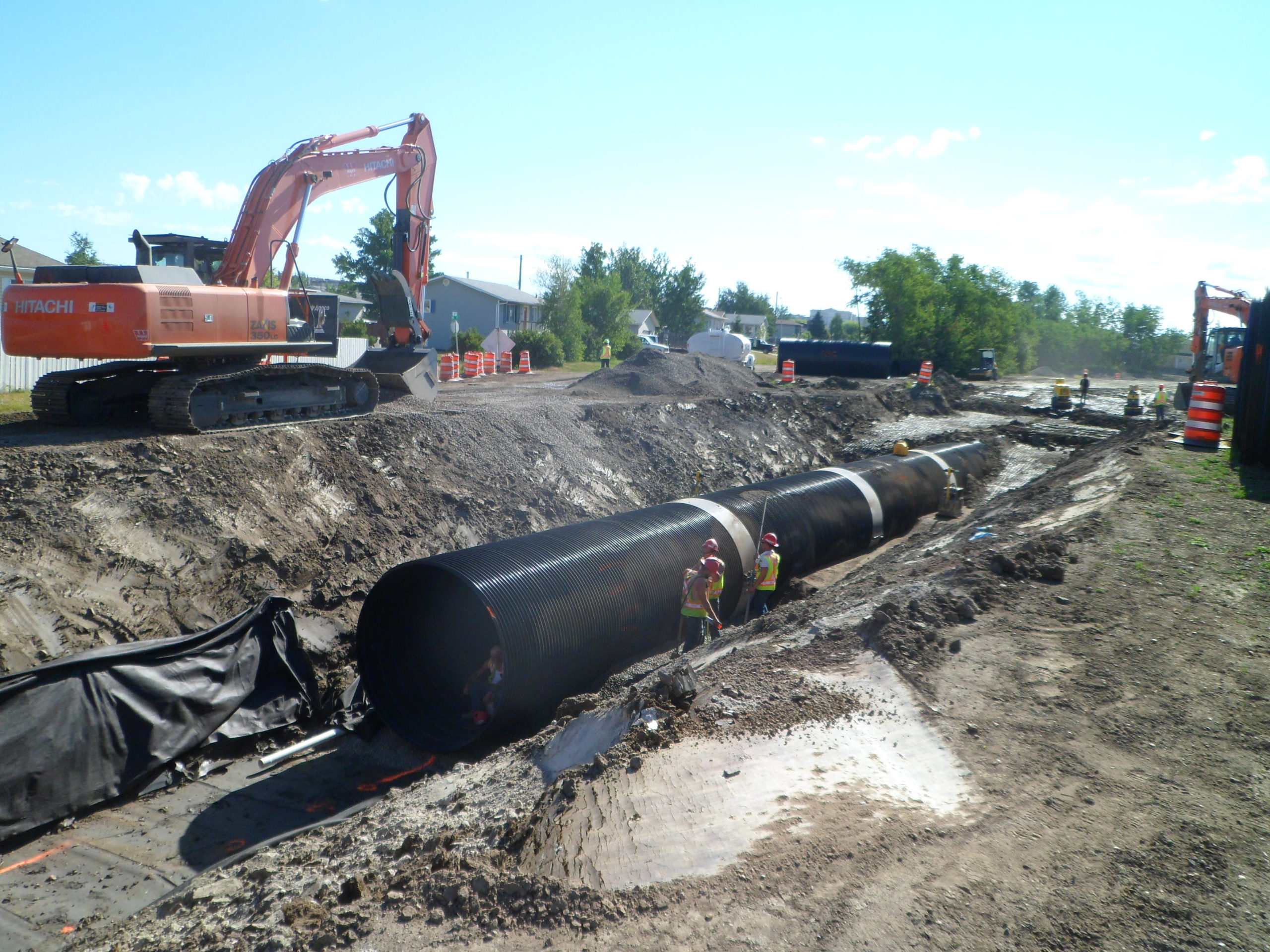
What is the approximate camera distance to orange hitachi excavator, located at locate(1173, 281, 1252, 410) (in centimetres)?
2516

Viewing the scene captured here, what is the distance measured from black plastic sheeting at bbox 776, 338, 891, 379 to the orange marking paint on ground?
3455 centimetres

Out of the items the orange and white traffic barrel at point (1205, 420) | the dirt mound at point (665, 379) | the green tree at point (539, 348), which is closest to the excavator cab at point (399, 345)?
the dirt mound at point (665, 379)

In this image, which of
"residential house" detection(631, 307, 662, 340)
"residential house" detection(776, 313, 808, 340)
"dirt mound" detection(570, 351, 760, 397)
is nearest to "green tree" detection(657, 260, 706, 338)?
"residential house" detection(631, 307, 662, 340)

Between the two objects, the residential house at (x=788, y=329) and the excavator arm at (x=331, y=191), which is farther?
the residential house at (x=788, y=329)

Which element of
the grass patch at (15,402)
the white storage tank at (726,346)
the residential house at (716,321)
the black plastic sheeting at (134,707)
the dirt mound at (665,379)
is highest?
the residential house at (716,321)

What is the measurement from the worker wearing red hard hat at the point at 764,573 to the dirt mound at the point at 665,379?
12.7 m

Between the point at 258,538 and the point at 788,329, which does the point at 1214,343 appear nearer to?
the point at 258,538

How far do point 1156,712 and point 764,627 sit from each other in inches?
149

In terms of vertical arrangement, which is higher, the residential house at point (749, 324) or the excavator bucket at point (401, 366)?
the residential house at point (749, 324)

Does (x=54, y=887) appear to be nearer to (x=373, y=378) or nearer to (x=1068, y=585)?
(x=1068, y=585)

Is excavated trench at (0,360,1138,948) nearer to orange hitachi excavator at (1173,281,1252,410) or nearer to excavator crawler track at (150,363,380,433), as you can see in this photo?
excavator crawler track at (150,363,380,433)

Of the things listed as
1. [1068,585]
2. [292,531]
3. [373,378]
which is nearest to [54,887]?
[292,531]

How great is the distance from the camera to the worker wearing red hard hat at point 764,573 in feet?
34.4

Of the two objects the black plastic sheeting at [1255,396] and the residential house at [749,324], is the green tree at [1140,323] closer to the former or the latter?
the residential house at [749,324]
